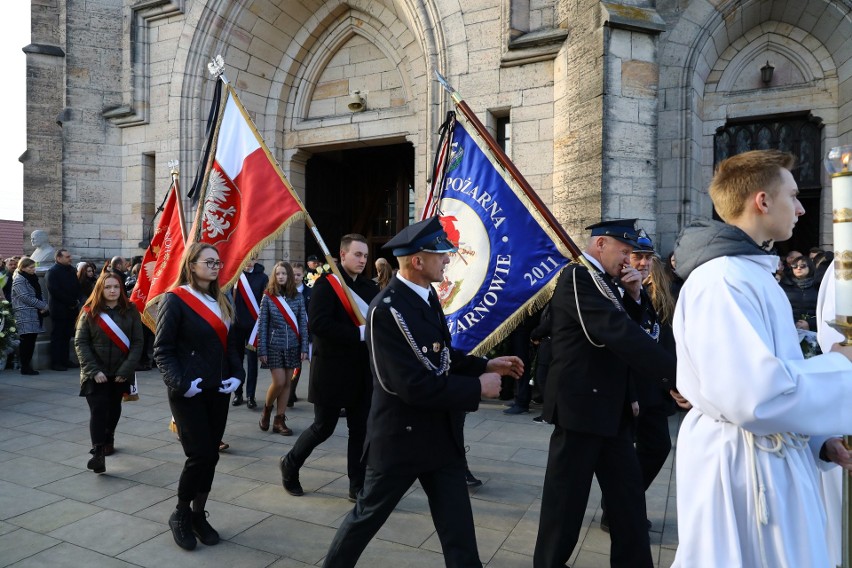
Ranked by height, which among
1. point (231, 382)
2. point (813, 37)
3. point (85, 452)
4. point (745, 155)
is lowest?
point (85, 452)

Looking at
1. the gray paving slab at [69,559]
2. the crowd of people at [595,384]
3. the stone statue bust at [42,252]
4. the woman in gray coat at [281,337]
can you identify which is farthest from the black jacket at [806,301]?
the stone statue bust at [42,252]

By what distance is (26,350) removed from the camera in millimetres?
9672

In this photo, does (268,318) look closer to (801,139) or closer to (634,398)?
(634,398)

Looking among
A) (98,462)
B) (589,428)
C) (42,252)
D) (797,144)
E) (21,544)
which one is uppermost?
(797,144)

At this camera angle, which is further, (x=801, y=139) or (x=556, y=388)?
(x=801, y=139)

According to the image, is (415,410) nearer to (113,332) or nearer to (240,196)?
(240,196)

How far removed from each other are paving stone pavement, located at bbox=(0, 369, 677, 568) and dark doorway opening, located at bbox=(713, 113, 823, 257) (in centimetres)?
575

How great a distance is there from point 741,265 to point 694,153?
7486 mm

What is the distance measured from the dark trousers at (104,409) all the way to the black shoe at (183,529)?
72.0 inches

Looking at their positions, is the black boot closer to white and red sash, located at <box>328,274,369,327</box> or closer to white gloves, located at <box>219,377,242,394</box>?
white gloves, located at <box>219,377,242,394</box>

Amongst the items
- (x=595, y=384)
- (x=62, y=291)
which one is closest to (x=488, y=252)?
(x=595, y=384)

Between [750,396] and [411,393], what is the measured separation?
1408 millimetres

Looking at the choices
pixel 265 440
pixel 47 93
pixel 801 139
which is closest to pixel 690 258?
pixel 265 440

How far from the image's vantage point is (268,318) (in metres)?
6.59
